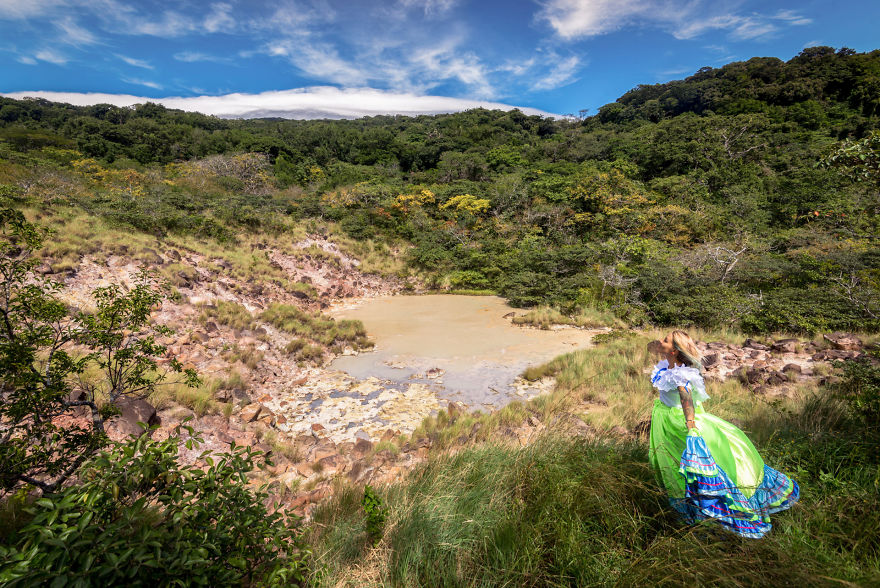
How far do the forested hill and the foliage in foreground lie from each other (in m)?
5.13

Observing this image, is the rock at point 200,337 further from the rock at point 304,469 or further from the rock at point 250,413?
the rock at point 304,469

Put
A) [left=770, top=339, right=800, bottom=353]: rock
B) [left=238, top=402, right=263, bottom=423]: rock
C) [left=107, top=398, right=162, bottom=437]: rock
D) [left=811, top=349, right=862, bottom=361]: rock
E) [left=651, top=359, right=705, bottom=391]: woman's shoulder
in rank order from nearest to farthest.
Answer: [left=651, top=359, right=705, bottom=391]: woman's shoulder, [left=107, top=398, right=162, bottom=437]: rock, [left=238, top=402, right=263, bottom=423]: rock, [left=811, top=349, right=862, bottom=361]: rock, [left=770, top=339, right=800, bottom=353]: rock

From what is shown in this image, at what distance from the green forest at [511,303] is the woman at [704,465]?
139 millimetres

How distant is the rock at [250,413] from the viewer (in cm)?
561

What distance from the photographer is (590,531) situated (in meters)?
2.25

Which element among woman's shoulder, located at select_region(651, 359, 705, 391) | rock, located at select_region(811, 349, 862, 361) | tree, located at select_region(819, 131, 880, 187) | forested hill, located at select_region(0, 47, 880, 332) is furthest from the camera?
forested hill, located at select_region(0, 47, 880, 332)

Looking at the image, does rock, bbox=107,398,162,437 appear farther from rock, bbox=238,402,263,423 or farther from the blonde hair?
the blonde hair

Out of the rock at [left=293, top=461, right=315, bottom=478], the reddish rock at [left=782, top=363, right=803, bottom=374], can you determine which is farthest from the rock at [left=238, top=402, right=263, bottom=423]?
the reddish rock at [left=782, top=363, right=803, bottom=374]

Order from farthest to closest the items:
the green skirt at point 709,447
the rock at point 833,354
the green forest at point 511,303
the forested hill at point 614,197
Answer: the forested hill at point 614,197, the rock at point 833,354, the green skirt at point 709,447, the green forest at point 511,303

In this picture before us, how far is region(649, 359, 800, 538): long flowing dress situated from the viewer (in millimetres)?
1978

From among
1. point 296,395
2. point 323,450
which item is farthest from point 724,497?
point 296,395

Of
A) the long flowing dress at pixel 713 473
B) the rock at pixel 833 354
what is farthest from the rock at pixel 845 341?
the long flowing dress at pixel 713 473

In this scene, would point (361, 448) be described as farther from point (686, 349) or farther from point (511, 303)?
point (511, 303)

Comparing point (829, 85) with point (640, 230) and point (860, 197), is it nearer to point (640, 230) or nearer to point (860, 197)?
point (860, 197)
